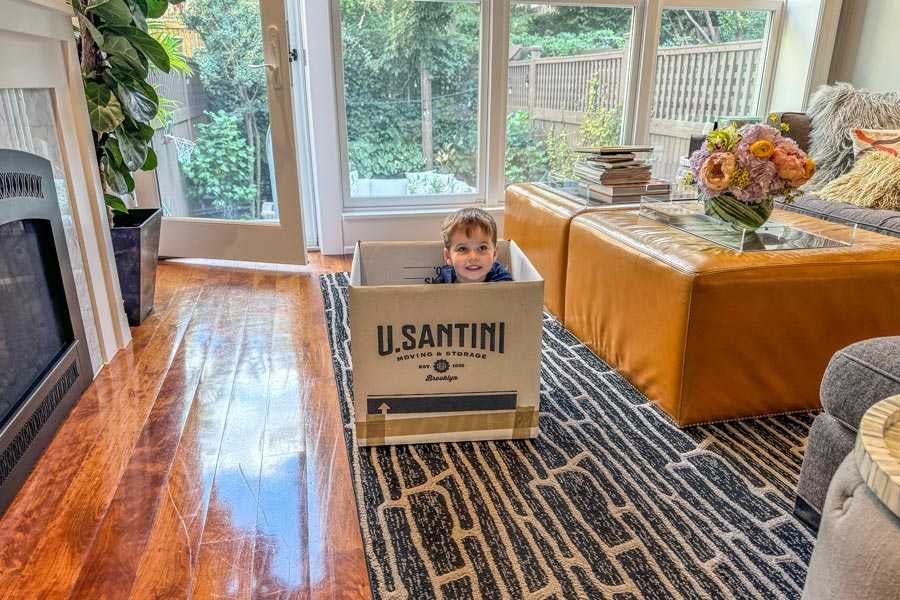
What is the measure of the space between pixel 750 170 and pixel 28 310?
198 cm

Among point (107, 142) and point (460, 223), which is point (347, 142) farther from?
point (460, 223)

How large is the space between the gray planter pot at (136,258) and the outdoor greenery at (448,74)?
1.32m

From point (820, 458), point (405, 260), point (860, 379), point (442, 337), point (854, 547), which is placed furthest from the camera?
point (405, 260)

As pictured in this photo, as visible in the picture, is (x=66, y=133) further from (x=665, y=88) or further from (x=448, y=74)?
(x=665, y=88)

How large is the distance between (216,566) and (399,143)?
276 centimetres

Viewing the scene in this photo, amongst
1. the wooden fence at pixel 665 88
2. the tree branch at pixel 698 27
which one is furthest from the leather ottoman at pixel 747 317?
the tree branch at pixel 698 27

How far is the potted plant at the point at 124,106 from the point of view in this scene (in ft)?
7.28

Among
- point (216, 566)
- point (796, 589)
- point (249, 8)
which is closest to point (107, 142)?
point (249, 8)

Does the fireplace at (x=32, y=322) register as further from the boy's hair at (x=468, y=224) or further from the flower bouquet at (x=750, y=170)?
Result: the flower bouquet at (x=750, y=170)

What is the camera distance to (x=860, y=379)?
1143 millimetres

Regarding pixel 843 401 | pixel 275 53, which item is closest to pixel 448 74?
pixel 275 53

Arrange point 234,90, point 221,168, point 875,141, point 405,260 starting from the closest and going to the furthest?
point 405,260, point 875,141, point 234,90, point 221,168

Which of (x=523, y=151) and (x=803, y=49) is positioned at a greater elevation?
(x=803, y=49)

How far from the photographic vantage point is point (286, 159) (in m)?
3.01
